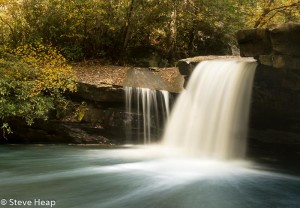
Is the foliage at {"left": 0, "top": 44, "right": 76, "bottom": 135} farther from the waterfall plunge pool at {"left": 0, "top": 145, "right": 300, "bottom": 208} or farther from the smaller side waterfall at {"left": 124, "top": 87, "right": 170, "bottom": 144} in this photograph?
the smaller side waterfall at {"left": 124, "top": 87, "right": 170, "bottom": 144}

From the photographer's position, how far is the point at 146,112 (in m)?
11.3

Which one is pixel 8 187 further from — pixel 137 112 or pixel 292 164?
pixel 292 164

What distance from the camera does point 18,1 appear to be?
13.2 m

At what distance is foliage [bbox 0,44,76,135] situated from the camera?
10.2 meters

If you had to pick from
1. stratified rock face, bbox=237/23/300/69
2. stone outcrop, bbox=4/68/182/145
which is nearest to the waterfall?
stratified rock face, bbox=237/23/300/69

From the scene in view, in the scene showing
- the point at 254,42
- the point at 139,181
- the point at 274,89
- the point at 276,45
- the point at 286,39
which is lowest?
the point at 139,181

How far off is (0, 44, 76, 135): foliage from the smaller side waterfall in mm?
2043

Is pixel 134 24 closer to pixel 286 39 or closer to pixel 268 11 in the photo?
pixel 268 11

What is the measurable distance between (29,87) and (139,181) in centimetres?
Result: 541

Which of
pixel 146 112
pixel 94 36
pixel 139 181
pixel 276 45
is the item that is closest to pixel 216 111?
pixel 146 112

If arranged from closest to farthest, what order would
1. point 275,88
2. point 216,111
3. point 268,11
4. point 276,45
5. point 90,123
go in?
point 276,45
point 275,88
point 216,111
point 90,123
point 268,11

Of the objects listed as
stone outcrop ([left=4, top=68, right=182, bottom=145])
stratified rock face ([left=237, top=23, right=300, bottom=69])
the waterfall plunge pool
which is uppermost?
stratified rock face ([left=237, top=23, right=300, bottom=69])

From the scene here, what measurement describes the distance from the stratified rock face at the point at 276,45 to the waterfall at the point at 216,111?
789 millimetres

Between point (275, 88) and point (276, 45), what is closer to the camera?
point (276, 45)
